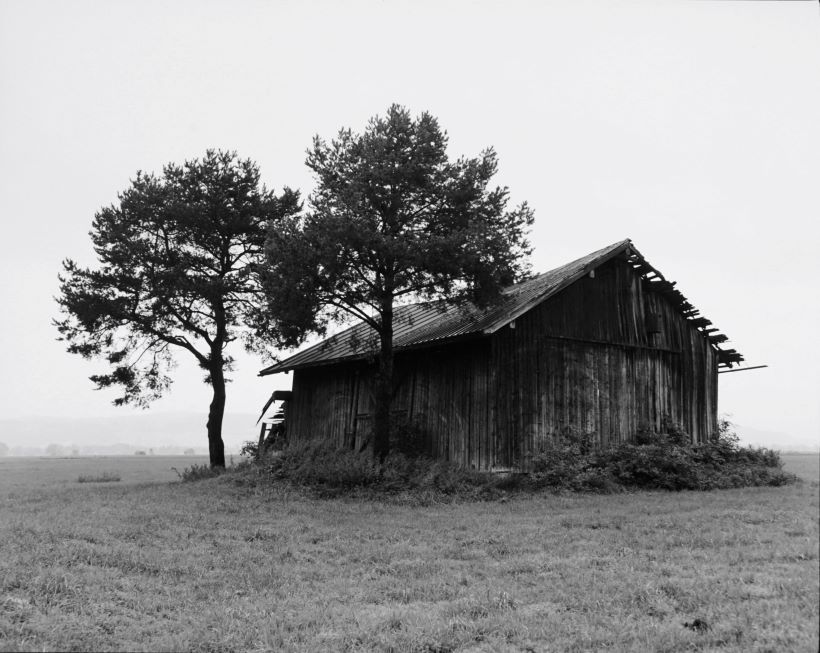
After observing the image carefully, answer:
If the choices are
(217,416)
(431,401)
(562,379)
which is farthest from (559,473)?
(217,416)

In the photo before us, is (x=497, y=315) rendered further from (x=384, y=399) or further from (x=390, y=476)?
(x=390, y=476)

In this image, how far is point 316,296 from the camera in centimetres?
1850

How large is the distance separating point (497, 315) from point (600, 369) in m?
3.91

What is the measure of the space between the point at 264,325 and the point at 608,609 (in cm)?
2260

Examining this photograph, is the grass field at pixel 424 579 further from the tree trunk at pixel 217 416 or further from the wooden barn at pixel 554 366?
the tree trunk at pixel 217 416

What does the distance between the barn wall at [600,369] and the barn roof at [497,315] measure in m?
0.42

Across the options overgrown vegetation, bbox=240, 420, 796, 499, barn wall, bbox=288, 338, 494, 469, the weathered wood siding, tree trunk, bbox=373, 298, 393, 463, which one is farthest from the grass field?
tree trunk, bbox=373, 298, 393, 463

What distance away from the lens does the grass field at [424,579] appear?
612 centimetres

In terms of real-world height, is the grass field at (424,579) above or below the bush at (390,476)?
below

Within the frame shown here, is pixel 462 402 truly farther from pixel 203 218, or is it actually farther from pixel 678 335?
pixel 203 218

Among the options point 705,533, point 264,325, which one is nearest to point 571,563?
point 705,533

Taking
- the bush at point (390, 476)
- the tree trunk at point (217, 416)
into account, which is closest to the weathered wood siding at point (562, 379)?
the bush at point (390, 476)

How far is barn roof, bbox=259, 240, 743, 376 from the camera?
64.8ft

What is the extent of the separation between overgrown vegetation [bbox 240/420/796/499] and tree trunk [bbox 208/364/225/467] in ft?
30.3
